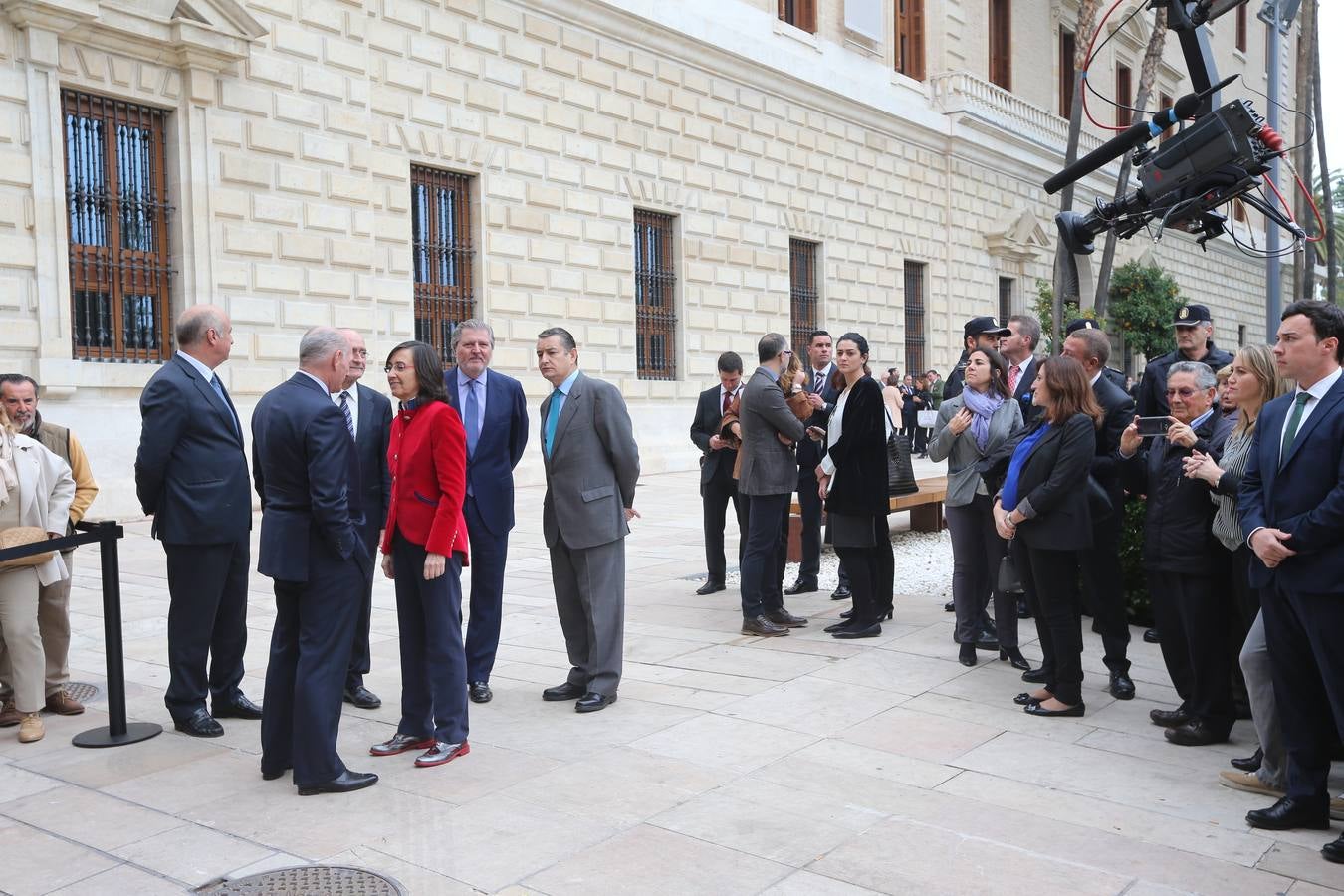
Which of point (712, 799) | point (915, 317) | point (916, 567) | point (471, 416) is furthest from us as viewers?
point (915, 317)

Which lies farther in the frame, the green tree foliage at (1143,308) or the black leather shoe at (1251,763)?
the green tree foliage at (1143,308)

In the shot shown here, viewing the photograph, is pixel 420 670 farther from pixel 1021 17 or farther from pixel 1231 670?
pixel 1021 17

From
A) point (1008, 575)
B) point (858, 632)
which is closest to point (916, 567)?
point (858, 632)

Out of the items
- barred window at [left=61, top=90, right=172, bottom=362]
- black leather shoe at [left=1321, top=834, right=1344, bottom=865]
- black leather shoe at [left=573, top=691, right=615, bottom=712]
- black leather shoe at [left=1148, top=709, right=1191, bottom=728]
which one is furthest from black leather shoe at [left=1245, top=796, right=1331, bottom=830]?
barred window at [left=61, top=90, right=172, bottom=362]

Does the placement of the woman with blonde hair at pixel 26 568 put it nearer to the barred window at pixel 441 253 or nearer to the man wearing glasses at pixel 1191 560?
the man wearing glasses at pixel 1191 560

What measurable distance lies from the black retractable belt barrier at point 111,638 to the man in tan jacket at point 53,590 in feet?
1.34

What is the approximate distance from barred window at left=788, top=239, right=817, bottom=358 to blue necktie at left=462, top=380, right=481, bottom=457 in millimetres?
16226

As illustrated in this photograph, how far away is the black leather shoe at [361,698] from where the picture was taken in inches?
227

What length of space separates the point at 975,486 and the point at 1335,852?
3085 mm

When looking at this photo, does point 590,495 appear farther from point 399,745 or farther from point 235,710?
point 235,710

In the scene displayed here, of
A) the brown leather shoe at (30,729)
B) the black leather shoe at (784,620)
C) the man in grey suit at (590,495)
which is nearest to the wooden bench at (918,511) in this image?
the black leather shoe at (784,620)

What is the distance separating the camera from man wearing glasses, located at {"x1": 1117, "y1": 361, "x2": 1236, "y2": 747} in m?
5.00

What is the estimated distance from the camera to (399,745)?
196 inches

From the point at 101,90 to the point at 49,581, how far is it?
8632 mm
